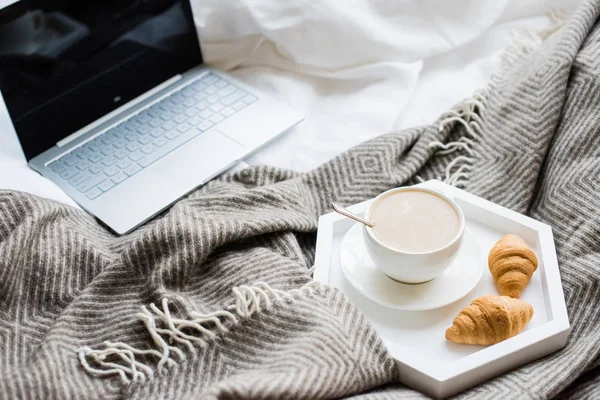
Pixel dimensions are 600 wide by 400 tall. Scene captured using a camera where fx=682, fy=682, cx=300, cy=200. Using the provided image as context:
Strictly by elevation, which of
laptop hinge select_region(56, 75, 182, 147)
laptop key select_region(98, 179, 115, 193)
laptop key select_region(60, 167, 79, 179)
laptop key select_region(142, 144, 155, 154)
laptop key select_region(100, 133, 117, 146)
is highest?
laptop hinge select_region(56, 75, 182, 147)

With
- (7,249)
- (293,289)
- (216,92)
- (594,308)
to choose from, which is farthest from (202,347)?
(216,92)

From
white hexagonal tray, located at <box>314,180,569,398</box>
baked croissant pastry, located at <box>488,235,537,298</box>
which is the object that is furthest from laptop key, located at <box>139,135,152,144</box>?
baked croissant pastry, located at <box>488,235,537,298</box>

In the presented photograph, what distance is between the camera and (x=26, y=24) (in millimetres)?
846

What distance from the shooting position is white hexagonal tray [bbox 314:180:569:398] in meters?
0.62

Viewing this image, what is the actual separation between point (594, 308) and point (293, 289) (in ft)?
1.00

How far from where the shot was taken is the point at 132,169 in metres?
0.92

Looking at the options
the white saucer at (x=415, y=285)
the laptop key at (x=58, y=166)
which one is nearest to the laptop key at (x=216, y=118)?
the laptop key at (x=58, y=166)

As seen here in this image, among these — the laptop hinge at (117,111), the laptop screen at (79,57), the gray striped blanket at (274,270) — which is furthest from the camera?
the laptop hinge at (117,111)

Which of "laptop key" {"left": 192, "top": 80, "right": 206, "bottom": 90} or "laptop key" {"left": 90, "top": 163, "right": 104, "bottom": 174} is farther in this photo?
"laptop key" {"left": 192, "top": 80, "right": 206, "bottom": 90}

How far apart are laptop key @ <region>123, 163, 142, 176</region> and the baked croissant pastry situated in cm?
47

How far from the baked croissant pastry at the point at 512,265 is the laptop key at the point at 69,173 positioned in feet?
1.80

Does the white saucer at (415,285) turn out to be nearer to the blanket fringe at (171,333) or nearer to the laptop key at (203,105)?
the blanket fringe at (171,333)

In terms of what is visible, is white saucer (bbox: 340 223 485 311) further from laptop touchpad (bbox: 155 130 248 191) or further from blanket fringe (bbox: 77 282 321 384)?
laptop touchpad (bbox: 155 130 248 191)

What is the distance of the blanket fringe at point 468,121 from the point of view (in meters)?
0.87
